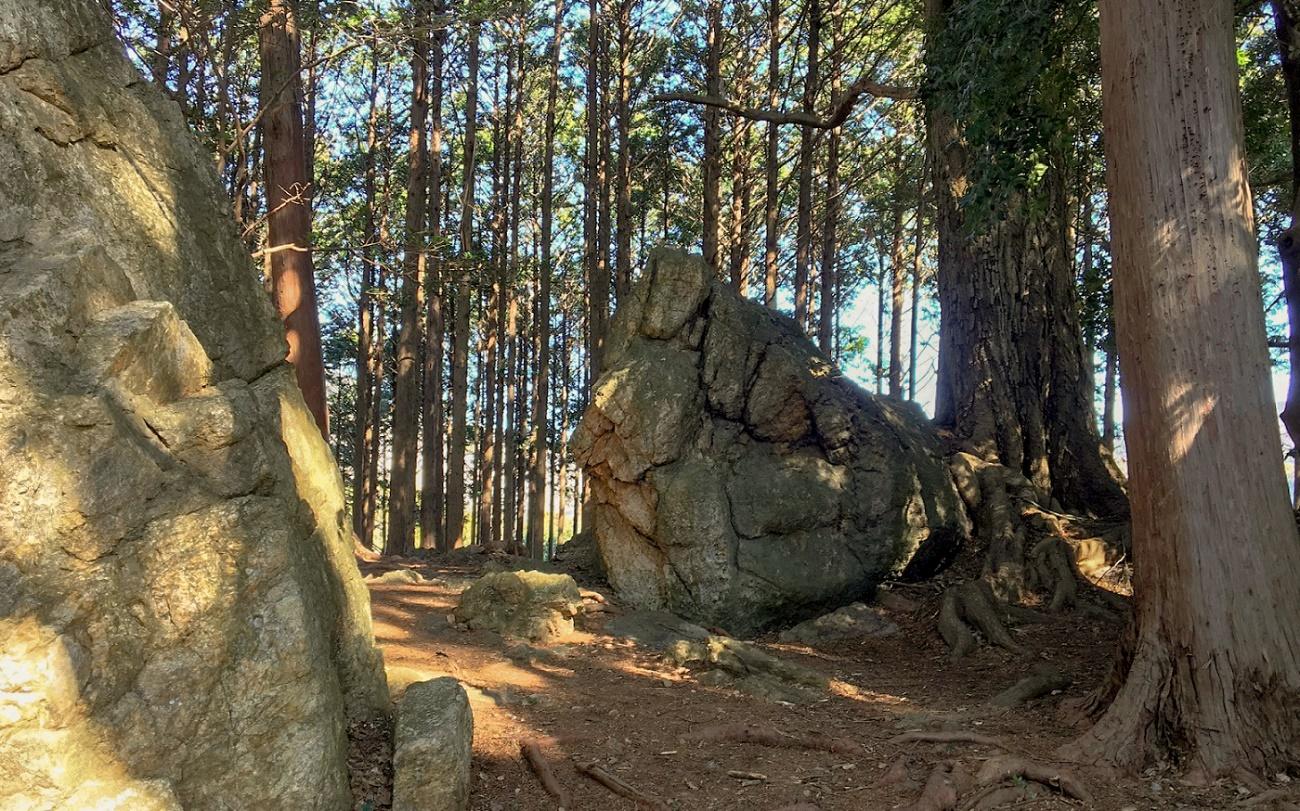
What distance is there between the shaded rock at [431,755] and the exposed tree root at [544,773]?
58cm

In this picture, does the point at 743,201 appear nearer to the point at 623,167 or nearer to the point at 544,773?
the point at 623,167

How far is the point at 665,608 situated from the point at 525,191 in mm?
20326

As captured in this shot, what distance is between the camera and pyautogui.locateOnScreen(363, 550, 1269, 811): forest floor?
16.3 feet

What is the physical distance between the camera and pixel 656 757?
18.5ft

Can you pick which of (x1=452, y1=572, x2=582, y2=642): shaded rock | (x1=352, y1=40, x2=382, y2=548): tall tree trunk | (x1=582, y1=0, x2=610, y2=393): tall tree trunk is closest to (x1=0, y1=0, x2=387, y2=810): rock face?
(x1=452, y1=572, x2=582, y2=642): shaded rock

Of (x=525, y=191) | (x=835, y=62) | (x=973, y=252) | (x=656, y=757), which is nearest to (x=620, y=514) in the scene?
(x=656, y=757)

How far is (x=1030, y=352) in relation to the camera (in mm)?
10898

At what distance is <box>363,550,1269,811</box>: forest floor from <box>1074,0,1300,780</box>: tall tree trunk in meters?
0.40

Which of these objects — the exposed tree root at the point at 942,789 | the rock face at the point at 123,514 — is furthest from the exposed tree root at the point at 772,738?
the rock face at the point at 123,514

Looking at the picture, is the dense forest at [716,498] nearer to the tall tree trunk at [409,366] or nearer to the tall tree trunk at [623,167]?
the tall tree trunk at [409,366]

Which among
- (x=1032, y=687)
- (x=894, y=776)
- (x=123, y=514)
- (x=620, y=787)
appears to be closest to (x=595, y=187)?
(x=1032, y=687)

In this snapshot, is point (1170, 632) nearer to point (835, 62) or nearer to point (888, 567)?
point (888, 567)

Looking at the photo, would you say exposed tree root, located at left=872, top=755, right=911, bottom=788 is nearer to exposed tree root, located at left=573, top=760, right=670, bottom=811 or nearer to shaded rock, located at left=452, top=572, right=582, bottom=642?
exposed tree root, located at left=573, top=760, right=670, bottom=811

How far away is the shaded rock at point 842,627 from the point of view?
902 centimetres
